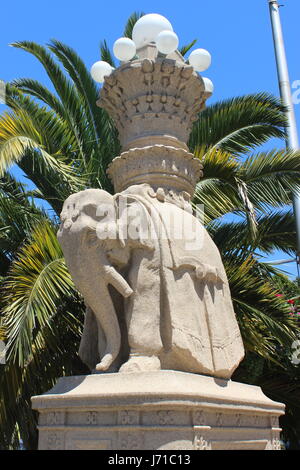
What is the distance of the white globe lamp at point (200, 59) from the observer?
5094mm

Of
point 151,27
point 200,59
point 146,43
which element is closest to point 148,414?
point 200,59

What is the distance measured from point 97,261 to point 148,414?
47.5 inches

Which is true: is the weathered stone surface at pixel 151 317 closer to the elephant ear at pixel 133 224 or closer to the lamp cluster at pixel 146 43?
the elephant ear at pixel 133 224

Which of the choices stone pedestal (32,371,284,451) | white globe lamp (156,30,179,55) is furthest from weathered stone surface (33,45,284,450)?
white globe lamp (156,30,179,55)

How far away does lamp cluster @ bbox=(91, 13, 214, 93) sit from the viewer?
4.94 meters

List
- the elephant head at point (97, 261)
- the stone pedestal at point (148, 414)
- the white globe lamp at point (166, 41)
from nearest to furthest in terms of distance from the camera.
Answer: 1. the stone pedestal at point (148, 414)
2. the elephant head at point (97, 261)
3. the white globe lamp at point (166, 41)

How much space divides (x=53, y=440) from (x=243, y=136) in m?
7.00

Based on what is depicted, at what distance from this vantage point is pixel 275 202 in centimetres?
876

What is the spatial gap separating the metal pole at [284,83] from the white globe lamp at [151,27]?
461 cm

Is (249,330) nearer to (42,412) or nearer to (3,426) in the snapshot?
(3,426)

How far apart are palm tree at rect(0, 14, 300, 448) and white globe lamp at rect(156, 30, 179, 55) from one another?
9.07ft

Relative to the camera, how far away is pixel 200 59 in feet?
16.7

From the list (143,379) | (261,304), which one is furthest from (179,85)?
(261,304)

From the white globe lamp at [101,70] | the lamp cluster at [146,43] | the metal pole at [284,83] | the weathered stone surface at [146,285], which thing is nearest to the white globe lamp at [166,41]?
the lamp cluster at [146,43]
